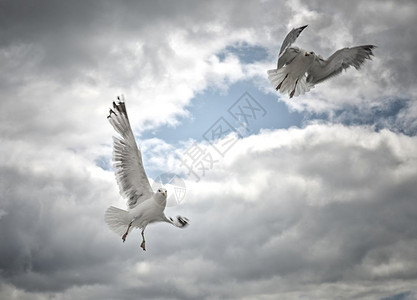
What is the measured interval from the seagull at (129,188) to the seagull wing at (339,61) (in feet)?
25.8

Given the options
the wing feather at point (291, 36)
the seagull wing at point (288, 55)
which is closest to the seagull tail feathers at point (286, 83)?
the seagull wing at point (288, 55)

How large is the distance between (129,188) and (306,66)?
8202 mm

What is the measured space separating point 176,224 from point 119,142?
11.7ft

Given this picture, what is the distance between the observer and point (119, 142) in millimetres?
15711

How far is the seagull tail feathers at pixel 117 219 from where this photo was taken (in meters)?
15.1

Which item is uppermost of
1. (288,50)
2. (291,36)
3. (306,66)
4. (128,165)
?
(288,50)

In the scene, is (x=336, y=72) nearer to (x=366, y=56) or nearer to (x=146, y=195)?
(x=366, y=56)

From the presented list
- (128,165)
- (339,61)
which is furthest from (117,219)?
(339,61)

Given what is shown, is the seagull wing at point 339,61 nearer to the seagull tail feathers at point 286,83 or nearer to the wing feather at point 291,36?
the seagull tail feathers at point 286,83

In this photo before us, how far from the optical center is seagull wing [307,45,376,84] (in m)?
17.2

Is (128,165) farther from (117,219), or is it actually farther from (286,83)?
(286,83)

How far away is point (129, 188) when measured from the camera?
15805 mm

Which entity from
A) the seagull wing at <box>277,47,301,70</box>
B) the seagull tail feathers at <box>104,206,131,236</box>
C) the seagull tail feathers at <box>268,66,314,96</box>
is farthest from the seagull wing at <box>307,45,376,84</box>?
the seagull tail feathers at <box>104,206,131,236</box>

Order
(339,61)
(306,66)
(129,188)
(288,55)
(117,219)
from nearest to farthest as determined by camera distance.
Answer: (117,219) → (129,188) → (288,55) → (306,66) → (339,61)
